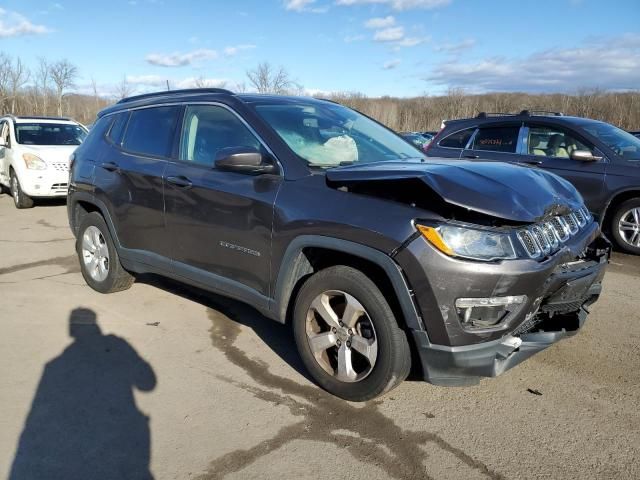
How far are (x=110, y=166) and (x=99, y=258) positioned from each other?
1.00 meters

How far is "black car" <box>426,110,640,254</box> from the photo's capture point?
6809 mm

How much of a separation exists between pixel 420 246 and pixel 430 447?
107cm

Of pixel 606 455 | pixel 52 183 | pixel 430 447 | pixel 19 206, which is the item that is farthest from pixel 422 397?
pixel 19 206

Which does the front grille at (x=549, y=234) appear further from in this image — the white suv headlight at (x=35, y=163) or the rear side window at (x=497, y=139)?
the white suv headlight at (x=35, y=163)

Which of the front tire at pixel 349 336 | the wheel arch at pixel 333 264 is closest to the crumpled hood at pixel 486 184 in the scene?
the wheel arch at pixel 333 264

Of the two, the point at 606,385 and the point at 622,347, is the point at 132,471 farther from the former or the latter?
the point at 622,347

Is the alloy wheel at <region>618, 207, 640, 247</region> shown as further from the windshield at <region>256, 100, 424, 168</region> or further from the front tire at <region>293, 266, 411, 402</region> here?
the front tire at <region>293, 266, 411, 402</region>

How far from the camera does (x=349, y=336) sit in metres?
3.12

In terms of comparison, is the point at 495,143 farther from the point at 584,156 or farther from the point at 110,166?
the point at 110,166

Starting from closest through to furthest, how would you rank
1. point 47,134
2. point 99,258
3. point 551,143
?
point 99,258 < point 551,143 < point 47,134

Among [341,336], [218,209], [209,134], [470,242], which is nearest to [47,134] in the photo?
[209,134]

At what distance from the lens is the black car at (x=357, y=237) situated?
2715mm

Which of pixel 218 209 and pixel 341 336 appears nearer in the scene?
pixel 341 336

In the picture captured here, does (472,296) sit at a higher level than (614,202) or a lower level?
lower
